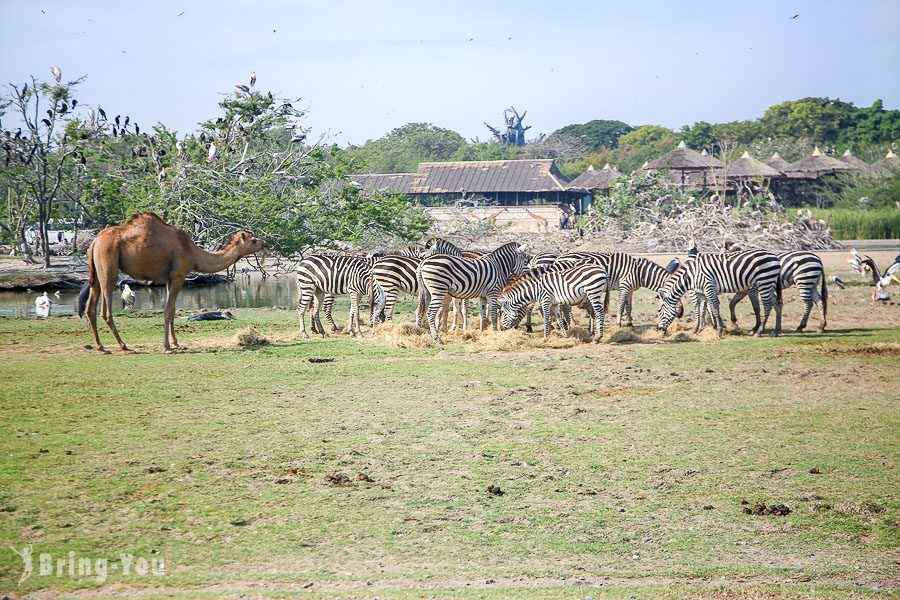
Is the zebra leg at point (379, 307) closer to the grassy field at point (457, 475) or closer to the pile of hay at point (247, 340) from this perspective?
the pile of hay at point (247, 340)

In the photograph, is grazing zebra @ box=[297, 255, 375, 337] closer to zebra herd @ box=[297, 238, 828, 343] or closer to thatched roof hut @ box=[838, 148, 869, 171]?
zebra herd @ box=[297, 238, 828, 343]

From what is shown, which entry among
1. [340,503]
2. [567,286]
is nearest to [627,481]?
[340,503]

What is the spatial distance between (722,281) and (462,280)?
14.8ft

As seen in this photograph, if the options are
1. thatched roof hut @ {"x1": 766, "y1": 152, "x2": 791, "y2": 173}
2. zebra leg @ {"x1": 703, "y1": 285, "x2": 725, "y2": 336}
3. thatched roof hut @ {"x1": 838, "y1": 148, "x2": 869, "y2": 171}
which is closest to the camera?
zebra leg @ {"x1": 703, "y1": 285, "x2": 725, "y2": 336}

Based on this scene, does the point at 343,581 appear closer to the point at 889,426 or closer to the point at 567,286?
the point at 889,426

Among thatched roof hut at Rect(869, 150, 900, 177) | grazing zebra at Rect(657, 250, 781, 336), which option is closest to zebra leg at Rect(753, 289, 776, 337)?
grazing zebra at Rect(657, 250, 781, 336)

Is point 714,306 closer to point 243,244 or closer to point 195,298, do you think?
point 243,244

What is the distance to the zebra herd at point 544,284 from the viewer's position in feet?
49.5

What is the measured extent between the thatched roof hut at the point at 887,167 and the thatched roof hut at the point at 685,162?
1021 centimetres

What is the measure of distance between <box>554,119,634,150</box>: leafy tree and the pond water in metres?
64.4

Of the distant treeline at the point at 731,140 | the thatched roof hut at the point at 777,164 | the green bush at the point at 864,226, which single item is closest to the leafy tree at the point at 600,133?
the distant treeline at the point at 731,140

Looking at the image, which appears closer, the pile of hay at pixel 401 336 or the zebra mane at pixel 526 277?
the pile of hay at pixel 401 336

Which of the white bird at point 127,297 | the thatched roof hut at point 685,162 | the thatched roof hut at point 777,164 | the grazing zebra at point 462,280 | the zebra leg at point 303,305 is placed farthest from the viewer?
the thatched roof hut at point 777,164

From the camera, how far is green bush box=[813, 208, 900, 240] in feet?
148
